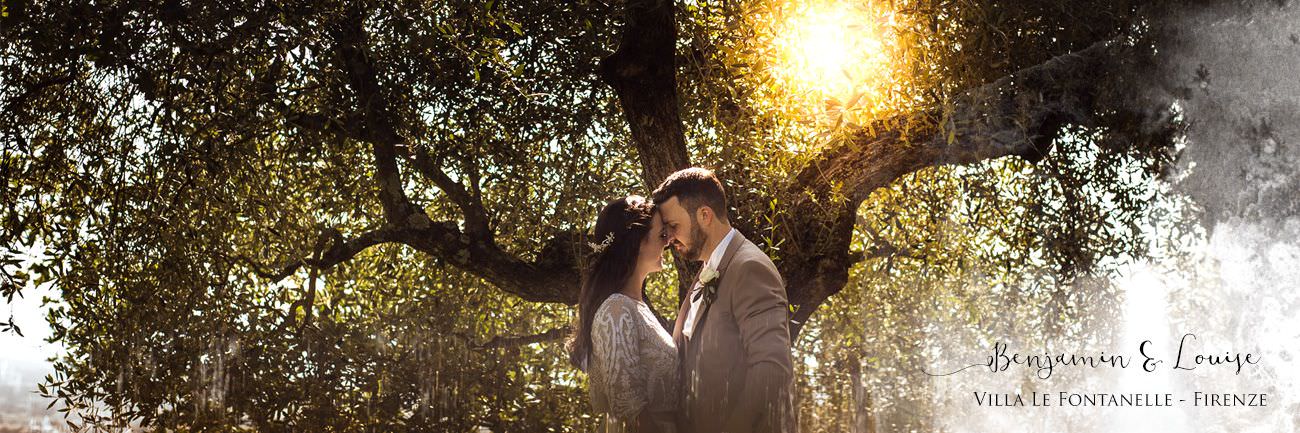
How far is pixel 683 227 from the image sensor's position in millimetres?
4594

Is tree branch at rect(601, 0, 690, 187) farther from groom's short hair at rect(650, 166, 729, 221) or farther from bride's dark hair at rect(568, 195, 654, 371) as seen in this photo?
groom's short hair at rect(650, 166, 729, 221)

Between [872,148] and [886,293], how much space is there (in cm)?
375

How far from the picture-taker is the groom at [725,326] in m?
3.78

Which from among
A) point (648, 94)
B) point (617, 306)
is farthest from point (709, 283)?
point (648, 94)

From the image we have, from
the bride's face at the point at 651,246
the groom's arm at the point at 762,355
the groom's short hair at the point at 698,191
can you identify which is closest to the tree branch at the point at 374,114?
the bride's face at the point at 651,246

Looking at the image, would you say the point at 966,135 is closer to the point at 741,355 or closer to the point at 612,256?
the point at 612,256

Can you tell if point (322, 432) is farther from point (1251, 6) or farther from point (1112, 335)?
point (1251, 6)

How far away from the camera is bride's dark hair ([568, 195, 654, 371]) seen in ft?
15.3

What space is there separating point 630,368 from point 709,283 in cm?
52

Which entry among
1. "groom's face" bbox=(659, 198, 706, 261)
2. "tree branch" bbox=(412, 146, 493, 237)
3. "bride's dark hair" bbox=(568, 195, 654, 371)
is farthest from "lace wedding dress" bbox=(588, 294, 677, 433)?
"tree branch" bbox=(412, 146, 493, 237)

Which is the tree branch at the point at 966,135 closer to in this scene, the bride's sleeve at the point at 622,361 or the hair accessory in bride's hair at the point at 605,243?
the hair accessory in bride's hair at the point at 605,243

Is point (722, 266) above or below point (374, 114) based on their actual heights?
below
